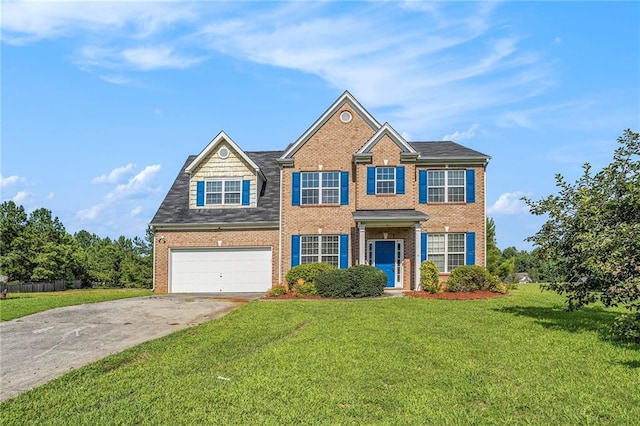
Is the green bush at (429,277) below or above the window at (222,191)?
below

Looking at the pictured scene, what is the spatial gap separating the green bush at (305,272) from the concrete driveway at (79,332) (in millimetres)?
3108

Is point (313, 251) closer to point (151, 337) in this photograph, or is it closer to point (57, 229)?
point (151, 337)

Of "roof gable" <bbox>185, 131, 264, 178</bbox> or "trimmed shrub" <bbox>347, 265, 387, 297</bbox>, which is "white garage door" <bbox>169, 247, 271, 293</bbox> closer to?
"roof gable" <bbox>185, 131, 264, 178</bbox>

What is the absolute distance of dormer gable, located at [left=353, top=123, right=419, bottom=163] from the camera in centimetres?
2230

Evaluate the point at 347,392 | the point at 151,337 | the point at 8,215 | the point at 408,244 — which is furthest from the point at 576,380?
A: the point at 8,215

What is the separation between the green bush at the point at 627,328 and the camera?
913 cm

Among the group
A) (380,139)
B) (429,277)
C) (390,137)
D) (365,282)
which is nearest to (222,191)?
(380,139)

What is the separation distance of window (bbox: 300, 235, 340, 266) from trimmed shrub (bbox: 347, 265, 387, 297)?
369 cm

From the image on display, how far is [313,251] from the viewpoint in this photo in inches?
914

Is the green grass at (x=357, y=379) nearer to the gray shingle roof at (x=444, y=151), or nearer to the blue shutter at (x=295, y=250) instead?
the blue shutter at (x=295, y=250)

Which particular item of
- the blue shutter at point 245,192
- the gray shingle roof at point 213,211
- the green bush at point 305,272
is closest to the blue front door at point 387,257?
the green bush at point 305,272

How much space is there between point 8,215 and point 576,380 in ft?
140

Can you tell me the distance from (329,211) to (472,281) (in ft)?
23.0

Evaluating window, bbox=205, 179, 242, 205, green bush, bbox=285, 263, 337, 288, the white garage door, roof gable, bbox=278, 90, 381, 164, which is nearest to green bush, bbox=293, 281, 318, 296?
green bush, bbox=285, 263, 337, 288
